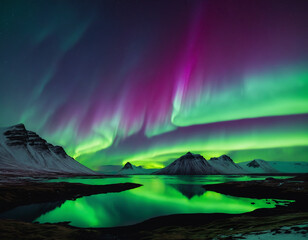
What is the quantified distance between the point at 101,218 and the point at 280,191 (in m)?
59.2

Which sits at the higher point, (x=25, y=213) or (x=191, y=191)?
(x=25, y=213)

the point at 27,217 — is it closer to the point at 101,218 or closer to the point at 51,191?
the point at 101,218

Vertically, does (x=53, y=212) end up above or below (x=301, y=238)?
below

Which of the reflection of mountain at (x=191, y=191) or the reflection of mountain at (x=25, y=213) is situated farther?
the reflection of mountain at (x=191, y=191)

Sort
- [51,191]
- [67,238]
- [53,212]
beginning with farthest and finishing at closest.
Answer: [51,191] → [53,212] → [67,238]

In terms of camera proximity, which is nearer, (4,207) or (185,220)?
(185,220)

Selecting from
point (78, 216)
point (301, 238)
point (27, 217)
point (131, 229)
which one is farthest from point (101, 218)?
point (301, 238)

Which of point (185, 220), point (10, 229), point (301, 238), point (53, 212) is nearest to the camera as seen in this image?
point (301, 238)

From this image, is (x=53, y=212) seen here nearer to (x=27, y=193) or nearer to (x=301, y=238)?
(x=27, y=193)

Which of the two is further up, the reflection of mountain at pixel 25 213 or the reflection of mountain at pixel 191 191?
the reflection of mountain at pixel 25 213

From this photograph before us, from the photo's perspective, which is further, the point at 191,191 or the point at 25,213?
the point at 191,191

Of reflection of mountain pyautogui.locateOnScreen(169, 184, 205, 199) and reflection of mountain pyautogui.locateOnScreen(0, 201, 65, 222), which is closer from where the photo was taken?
reflection of mountain pyautogui.locateOnScreen(0, 201, 65, 222)

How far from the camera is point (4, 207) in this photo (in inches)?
1615

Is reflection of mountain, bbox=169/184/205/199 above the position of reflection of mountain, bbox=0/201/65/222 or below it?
below
